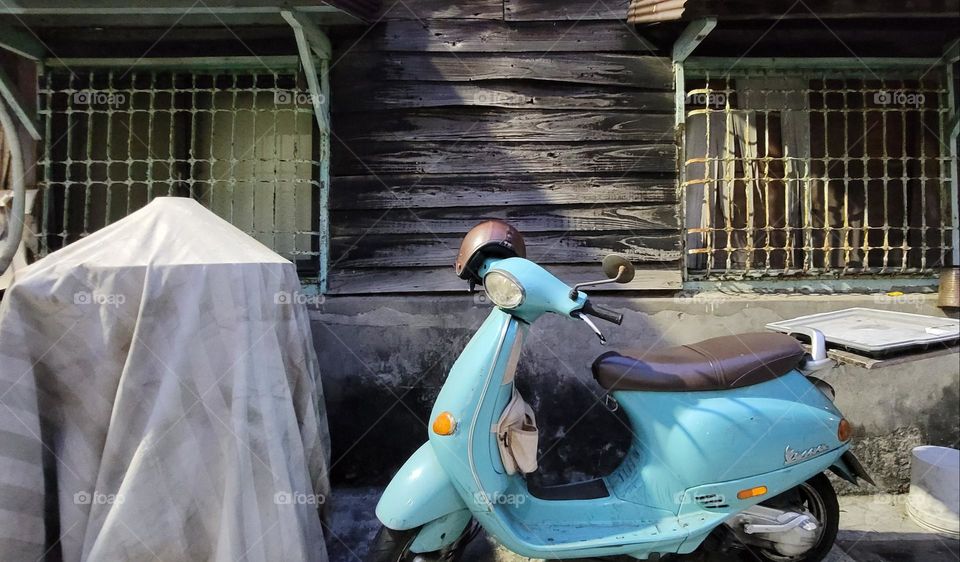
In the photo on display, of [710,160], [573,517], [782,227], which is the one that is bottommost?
[573,517]

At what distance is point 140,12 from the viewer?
125 inches

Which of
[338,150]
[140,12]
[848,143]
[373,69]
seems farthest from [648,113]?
[140,12]

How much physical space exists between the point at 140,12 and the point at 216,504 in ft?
9.41

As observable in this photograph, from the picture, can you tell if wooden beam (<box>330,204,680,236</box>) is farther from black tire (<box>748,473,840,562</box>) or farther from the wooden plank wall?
black tire (<box>748,473,840,562</box>)

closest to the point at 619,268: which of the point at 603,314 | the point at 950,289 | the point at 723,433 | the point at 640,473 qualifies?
the point at 603,314

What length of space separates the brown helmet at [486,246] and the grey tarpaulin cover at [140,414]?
0.97 m

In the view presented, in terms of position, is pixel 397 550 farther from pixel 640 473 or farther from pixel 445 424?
pixel 640 473

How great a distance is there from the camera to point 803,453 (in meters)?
2.30

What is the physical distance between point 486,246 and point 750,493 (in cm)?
153

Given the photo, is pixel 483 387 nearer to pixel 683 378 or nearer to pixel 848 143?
pixel 683 378

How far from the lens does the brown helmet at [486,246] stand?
229 centimetres

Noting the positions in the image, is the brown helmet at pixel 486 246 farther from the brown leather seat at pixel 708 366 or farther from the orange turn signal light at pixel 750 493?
the orange turn signal light at pixel 750 493

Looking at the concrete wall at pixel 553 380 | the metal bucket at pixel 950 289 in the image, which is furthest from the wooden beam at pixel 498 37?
the metal bucket at pixel 950 289

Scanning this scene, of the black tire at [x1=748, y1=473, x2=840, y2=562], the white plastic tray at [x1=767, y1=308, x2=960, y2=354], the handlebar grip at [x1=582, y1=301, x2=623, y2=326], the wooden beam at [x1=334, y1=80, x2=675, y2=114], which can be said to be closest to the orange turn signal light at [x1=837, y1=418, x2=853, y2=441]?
the black tire at [x1=748, y1=473, x2=840, y2=562]
